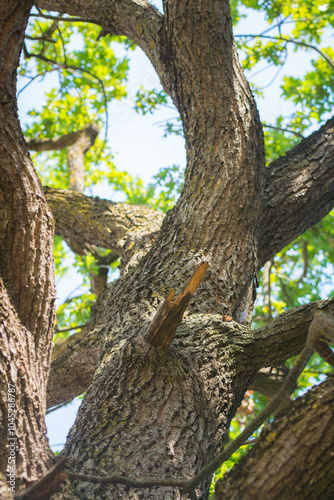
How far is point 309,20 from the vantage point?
624cm

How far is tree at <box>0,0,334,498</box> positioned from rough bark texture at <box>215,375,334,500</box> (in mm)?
15

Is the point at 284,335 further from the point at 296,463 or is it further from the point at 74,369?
the point at 74,369

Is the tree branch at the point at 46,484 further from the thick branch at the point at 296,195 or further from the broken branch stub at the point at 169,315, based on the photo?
the thick branch at the point at 296,195

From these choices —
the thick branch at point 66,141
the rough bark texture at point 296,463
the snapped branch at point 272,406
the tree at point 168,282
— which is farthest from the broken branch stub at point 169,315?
the thick branch at point 66,141

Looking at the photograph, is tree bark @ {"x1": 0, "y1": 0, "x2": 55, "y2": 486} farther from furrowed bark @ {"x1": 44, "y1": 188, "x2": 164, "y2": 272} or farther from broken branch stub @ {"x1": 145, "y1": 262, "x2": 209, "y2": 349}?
furrowed bark @ {"x1": 44, "y1": 188, "x2": 164, "y2": 272}

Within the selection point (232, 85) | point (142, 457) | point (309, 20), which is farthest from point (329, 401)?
point (309, 20)

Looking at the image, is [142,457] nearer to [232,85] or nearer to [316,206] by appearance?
[316,206]

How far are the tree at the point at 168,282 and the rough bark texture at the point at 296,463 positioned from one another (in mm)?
15

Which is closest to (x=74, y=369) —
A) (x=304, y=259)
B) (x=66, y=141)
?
(x=304, y=259)

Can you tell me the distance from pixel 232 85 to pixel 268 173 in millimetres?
761

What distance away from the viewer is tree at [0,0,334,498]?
196 centimetres

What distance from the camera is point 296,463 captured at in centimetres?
134

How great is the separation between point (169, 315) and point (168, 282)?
0.61 meters

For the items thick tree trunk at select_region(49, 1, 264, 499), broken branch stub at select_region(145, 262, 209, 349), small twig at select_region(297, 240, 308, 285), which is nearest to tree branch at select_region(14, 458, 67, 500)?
thick tree trunk at select_region(49, 1, 264, 499)
